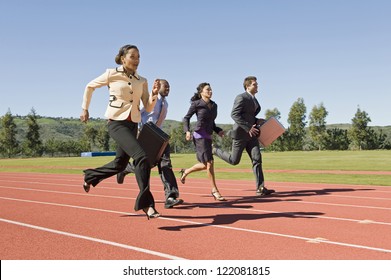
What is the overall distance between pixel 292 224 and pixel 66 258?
3.04m

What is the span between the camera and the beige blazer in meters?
6.00

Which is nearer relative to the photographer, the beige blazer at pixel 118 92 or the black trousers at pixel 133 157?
the black trousers at pixel 133 157

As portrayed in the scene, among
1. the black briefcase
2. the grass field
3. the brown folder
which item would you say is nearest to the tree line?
the grass field

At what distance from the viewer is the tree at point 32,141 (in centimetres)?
8250

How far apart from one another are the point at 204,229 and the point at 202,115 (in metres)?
3.29

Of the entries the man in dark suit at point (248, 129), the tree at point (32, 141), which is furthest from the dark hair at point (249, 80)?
the tree at point (32, 141)

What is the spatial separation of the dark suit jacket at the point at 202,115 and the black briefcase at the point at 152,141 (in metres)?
2.13

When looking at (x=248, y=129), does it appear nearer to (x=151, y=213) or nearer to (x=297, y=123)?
(x=151, y=213)

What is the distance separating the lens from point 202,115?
843 cm

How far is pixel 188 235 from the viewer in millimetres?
5164

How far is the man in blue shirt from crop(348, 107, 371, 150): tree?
2984 inches

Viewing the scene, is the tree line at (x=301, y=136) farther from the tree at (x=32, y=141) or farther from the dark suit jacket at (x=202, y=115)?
the dark suit jacket at (x=202, y=115)

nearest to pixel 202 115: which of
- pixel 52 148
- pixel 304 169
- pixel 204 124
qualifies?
pixel 204 124
